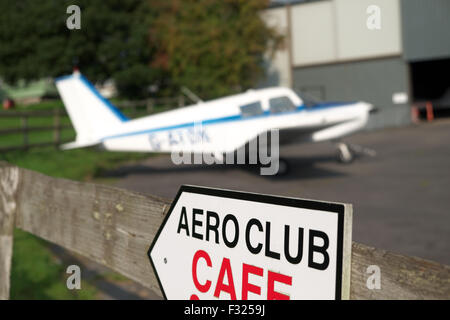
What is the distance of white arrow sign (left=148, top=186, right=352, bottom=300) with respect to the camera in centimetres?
119

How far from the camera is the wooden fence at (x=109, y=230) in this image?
1131 mm

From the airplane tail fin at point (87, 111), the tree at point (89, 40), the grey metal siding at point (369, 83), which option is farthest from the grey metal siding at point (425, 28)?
the airplane tail fin at point (87, 111)

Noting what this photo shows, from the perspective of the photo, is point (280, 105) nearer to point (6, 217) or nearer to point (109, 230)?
point (6, 217)

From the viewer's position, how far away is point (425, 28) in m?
25.7

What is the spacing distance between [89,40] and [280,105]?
28.7m

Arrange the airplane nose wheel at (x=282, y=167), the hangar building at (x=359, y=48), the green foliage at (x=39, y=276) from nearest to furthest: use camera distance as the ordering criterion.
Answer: the green foliage at (x=39, y=276), the airplane nose wheel at (x=282, y=167), the hangar building at (x=359, y=48)

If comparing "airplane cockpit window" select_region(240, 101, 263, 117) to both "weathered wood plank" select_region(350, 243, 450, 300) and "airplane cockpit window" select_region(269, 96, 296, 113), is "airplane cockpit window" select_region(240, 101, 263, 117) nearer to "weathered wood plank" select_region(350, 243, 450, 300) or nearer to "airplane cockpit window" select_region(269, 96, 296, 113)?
"airplane cockpit window" select_region(269, 96, 296, 113)

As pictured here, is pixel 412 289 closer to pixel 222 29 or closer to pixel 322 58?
pixel 222 29

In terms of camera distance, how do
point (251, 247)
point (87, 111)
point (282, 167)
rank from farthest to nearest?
point (87, 111), point (282, 167), point (251, 247)

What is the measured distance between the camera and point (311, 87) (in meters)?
29.5

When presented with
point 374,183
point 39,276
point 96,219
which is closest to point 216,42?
point 374,183

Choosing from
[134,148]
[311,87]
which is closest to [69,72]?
[311,87]

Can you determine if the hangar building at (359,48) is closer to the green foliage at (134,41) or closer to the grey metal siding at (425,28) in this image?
the grey metal siding at (425,28)

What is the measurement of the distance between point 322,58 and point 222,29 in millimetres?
9429
